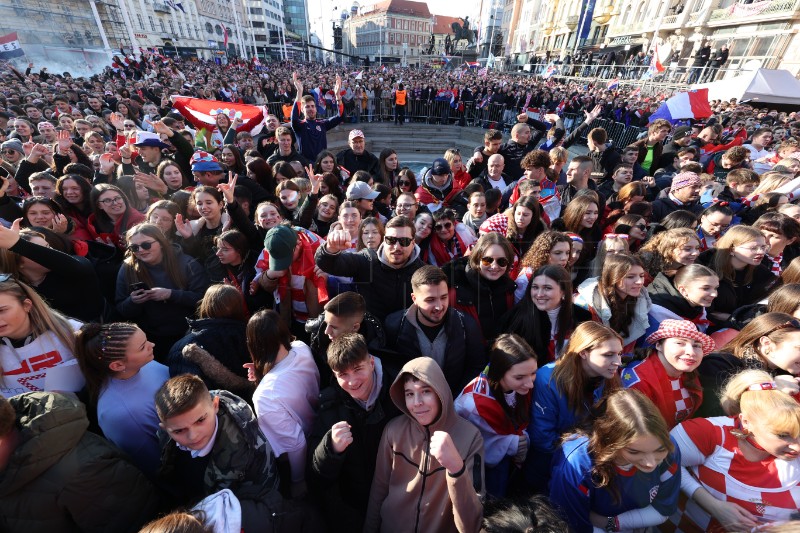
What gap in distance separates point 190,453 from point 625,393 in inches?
91.6

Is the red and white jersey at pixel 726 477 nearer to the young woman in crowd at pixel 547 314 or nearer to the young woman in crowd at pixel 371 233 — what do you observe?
the young woman in crowd at pixel 547 314

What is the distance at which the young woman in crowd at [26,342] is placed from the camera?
6.66 feet

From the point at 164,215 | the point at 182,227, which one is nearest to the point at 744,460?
the point at 182,227

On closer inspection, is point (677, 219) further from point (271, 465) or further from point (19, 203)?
point (19, 203)

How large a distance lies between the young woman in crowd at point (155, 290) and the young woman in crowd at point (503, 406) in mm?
2454

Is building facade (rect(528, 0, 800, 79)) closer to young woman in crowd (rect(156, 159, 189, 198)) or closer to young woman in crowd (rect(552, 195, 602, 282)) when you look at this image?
young woman in crowd (rect(552, 195, 602, 282))

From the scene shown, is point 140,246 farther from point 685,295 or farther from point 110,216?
point 685,295

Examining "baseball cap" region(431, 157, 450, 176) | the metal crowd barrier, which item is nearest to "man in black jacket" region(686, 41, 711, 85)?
the metal crowd barrier

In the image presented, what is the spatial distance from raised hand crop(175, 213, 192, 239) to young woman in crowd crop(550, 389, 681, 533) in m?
3.90

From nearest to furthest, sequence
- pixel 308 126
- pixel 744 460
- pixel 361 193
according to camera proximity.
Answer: pixel 744 460 < pixel 361 193 < pixel 308 126

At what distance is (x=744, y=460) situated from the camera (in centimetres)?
185

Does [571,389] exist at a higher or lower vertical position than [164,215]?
lower

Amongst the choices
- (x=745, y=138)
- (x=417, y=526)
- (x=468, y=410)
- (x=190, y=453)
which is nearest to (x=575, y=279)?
(x=468, y=410)

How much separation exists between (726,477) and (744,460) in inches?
5.1
